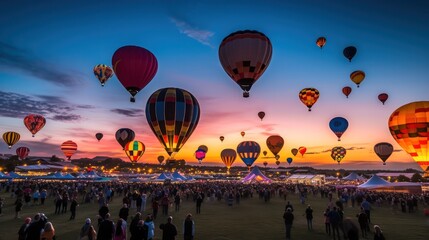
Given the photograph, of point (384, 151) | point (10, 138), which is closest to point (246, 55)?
point (384, 151)

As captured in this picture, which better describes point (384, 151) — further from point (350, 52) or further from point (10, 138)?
point (10, 138)

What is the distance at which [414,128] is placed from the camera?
1244 inches

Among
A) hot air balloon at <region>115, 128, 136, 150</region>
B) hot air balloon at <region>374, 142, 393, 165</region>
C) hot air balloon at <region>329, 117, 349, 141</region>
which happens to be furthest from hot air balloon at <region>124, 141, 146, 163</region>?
hot air balloon at <region>374, 142, 393, 165</region>

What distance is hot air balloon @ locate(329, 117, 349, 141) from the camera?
4941 centimetres

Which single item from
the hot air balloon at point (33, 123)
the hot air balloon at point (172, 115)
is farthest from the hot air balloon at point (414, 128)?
the hot air balloon at point (33, 123)

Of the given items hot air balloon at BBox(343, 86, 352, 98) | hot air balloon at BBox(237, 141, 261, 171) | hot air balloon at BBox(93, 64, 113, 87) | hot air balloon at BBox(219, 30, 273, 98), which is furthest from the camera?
hot air balloon at BBox(237, 141, 261, 171)

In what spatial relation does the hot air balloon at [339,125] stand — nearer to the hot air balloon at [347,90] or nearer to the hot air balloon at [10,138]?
the hot air balloon at [347,90]

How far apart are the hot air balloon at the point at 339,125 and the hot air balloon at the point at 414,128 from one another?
48.3ft

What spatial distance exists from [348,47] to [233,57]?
69.5 feet

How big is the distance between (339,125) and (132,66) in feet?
117

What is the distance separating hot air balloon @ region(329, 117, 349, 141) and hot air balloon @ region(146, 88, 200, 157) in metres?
Answer: 30.1

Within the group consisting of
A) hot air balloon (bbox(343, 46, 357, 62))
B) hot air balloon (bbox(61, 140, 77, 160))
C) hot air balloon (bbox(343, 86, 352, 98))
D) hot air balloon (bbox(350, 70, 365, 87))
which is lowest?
hot air balloon (bbox(61, 140, 77, 160))

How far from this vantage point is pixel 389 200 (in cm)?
3012

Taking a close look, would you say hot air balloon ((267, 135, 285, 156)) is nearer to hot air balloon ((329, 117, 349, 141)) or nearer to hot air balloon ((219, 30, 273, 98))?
hot air balloon ((329, 117, 349, 141))
